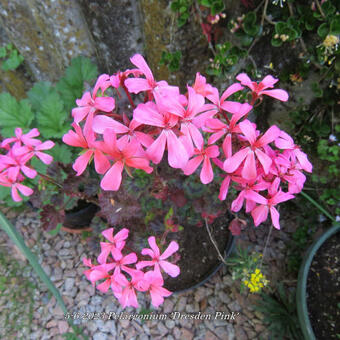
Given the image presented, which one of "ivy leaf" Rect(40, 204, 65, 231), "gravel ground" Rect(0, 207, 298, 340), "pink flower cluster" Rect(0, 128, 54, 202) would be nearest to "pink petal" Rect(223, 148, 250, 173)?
"pink flower cluster" Rect(0, 128, 54, 202)

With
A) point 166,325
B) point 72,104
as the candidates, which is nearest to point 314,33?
point 72,104

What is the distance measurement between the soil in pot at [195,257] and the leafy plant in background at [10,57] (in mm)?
1499

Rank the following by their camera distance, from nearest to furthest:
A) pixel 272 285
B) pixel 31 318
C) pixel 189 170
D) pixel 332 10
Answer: pixel 189 170
pixel 332 10
pixel 31 318
pixel 272 285

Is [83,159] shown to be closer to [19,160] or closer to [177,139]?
[177,139]

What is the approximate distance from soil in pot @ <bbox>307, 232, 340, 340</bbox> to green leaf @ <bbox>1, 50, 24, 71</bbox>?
83.1 inches

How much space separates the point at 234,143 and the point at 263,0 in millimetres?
824

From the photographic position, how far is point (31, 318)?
1504 mm

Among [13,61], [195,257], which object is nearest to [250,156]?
[195,257]

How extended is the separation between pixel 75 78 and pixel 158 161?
46.9 inches

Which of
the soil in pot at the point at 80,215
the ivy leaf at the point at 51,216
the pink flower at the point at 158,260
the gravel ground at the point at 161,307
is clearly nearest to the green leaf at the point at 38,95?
the soil in pot at the point at 80,215

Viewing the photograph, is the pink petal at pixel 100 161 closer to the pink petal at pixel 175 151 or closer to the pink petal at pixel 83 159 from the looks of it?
the pink petal at pixel 83 159

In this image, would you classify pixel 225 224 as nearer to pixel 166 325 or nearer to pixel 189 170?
pixel 166 325

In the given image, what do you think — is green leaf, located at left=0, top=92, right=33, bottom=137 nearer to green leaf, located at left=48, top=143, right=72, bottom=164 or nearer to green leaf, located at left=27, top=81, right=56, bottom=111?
green leaf, located at left=27, top=81, right=56, bottom=111

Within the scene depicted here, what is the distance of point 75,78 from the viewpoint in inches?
60.6
